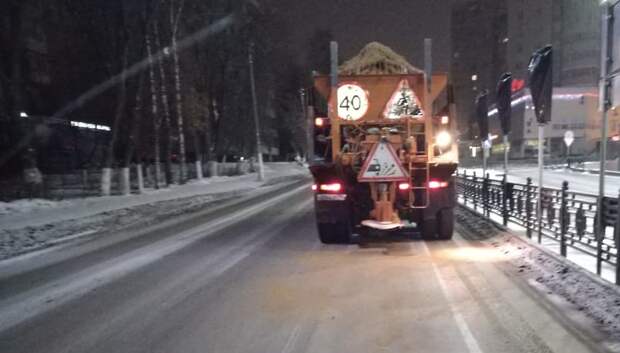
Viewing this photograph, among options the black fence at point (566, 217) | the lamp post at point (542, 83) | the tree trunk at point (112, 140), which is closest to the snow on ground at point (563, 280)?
the black fence at point (566, 217)

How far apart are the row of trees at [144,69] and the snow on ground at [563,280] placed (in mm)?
20854

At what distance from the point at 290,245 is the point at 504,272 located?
4687 millimetres

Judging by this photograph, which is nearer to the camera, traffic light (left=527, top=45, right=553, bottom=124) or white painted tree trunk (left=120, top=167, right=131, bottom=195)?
traffic light (left=527, top=45, right=553, bottom=124)

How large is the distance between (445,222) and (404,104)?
8.32 feet

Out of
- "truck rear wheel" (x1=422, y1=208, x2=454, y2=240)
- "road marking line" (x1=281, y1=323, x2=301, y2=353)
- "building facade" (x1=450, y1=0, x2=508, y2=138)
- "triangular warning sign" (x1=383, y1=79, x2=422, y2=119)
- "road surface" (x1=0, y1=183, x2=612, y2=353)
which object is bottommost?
"road surface" (x1=0, y1=183, x2=612, y2=353)

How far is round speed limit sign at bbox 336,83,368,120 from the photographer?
12.6 m

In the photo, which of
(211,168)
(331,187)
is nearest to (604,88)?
(331,187)

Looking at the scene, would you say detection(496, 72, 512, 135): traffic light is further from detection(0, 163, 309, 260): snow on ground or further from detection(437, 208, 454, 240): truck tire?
detection(0, 163, 309, 260): snow on ground

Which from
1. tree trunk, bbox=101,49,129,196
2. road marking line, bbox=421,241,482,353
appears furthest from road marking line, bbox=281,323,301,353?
tree trunk, bbox=101,49,129,196

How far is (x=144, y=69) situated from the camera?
1241 inches

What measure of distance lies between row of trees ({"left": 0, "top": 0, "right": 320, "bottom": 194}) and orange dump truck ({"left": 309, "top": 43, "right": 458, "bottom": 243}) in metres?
17.3

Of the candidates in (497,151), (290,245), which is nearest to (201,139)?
(290,245)

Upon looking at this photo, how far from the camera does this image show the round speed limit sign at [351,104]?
1255 cm

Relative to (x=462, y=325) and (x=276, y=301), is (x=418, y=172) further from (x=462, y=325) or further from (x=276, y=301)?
(x=462, y=325)
